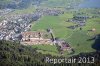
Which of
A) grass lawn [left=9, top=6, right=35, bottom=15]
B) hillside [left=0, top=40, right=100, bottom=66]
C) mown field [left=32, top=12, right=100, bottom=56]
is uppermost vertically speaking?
grass lawn [left=9, top=6, right=35, bottom=15]

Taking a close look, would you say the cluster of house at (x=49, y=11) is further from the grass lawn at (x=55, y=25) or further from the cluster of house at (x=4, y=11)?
the cluster of house at (x=4, y=11)

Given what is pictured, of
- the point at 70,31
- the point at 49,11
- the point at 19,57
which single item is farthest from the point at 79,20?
the point at 19,57

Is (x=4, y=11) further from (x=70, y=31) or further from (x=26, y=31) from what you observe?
(x=70, y=31)

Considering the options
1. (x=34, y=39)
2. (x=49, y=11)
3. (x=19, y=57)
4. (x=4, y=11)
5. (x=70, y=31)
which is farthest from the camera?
(x=4, y=11)

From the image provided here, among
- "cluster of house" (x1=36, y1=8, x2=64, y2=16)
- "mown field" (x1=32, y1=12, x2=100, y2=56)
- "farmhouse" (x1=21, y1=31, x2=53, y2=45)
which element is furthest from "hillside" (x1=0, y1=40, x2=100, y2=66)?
"cluster of house" (x1=36, y1=8, x2=64, y2=16)

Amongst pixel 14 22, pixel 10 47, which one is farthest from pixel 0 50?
pixel 14 22

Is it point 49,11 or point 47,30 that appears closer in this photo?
point 47,30

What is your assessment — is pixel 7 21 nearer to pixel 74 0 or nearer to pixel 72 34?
pixel 72 34

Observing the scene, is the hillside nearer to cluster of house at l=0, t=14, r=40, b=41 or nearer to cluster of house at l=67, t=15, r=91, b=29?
cluster of house at l=0, t=14, r=40, b=41

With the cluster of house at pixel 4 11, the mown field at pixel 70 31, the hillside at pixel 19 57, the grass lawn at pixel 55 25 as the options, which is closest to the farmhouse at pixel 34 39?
the mown field at pixel 70 31
